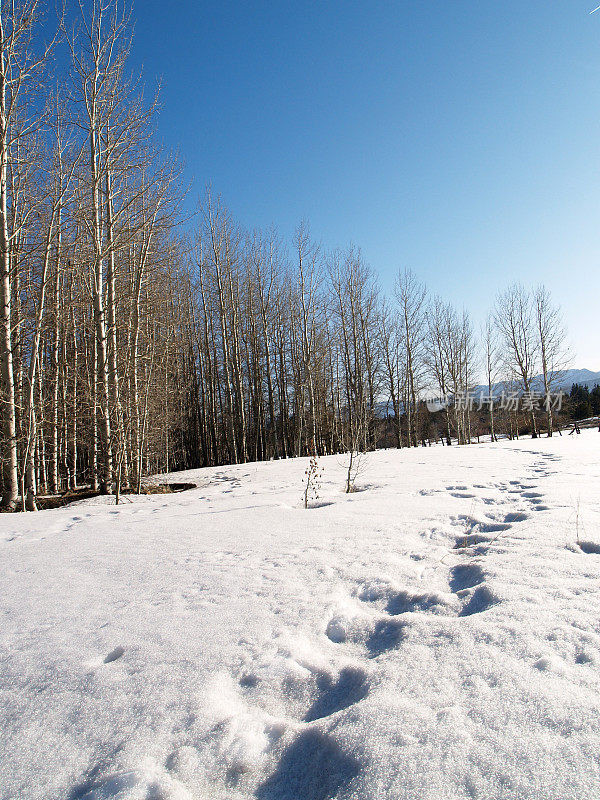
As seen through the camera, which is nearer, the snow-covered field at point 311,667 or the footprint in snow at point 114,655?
the snow-covered field at point 311,667

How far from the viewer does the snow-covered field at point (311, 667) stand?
3.52ft

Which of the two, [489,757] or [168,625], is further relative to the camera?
[168,625]

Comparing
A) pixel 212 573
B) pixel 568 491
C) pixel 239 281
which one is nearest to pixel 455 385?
pixel 239 281

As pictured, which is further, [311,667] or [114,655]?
[114,655]

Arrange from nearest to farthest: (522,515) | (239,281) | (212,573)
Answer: (212,573) < (522,515) < (239,281)

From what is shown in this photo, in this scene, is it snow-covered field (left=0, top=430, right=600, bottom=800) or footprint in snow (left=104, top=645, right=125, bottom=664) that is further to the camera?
footprint in snow (left=104, top=645, right=125, bottom=664)

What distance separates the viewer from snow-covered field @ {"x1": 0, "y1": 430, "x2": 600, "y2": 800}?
1.07 m

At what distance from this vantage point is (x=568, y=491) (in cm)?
432

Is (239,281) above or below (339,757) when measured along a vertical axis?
above

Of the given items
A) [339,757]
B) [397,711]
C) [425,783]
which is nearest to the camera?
[425,783]

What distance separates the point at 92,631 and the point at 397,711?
4.83 ft

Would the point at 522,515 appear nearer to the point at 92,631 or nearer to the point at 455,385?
the point at 92,631

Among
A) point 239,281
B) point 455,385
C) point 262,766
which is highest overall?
point 239,281

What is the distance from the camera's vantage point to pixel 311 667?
62.7 inches
